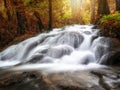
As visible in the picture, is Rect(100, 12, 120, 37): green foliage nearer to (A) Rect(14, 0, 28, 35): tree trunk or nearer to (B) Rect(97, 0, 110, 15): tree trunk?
(B) Rect(97, 0, 110, 15): tree trunk

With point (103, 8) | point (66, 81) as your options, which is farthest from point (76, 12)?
point (66, 81)

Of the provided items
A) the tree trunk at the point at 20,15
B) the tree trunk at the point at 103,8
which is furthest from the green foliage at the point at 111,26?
the tree trunk at the point at 20,15

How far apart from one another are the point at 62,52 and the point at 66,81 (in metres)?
4.07

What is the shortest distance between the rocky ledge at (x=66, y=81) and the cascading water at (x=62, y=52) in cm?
127

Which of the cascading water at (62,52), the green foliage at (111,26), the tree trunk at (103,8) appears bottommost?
the cascading water at (62,52)

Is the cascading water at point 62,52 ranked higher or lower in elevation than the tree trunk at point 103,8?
lower

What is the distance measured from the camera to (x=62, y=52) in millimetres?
10484

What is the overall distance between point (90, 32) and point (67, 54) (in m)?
2.44

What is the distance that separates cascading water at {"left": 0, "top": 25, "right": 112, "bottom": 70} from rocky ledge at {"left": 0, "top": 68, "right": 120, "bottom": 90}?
1265 millimetres

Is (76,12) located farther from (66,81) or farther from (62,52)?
(66,81)

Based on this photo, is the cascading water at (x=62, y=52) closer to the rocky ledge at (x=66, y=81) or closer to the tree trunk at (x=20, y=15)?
the rocky ledge at (x=66, y=81)

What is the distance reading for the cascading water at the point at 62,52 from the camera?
9.54 metres

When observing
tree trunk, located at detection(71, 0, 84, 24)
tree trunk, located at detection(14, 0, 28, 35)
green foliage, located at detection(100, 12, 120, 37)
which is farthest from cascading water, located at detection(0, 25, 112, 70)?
tree trunk, located at detection(71, 0, 84, 24)

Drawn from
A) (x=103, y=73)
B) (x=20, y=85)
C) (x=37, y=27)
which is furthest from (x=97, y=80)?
(x=37, y=27)
